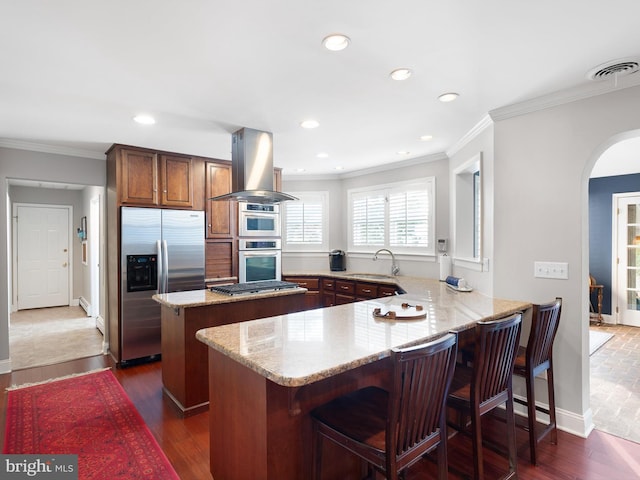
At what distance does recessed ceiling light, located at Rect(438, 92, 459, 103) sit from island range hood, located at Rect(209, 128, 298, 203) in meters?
1.57

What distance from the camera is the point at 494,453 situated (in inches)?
90.0

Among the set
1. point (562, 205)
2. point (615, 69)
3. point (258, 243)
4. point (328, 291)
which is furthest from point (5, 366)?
point (615, 69)

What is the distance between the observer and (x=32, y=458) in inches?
88.1

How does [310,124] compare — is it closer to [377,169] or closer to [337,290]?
[377,169]

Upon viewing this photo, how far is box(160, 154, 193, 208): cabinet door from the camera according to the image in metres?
4.18

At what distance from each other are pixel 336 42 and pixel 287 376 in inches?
66.1

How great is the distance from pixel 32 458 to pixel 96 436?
35 cm

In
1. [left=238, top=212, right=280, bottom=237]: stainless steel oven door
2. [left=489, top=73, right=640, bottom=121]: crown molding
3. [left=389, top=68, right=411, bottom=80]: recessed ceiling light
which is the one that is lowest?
[left=238, top=212, right=280, bottom=237]: stainless steel oven door

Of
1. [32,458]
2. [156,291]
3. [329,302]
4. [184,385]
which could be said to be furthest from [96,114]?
[329,302]

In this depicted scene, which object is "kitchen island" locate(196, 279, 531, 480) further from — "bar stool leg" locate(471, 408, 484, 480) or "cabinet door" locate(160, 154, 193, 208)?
"cabinet door" locate(160, 154, 193, 208)

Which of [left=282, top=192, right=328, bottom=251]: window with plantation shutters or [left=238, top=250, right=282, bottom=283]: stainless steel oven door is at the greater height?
[left=282, top=192, right=328, bottom=251]: window with plantation shutters

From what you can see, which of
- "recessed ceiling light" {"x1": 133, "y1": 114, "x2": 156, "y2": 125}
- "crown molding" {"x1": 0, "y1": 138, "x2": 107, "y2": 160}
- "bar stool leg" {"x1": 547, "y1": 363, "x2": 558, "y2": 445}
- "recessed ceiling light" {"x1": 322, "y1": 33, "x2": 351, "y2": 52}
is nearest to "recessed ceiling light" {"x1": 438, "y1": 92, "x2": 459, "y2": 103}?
"recessed ceiling light" {"x1": 322, "y1": 33, "x2": 351, "y2": 52}

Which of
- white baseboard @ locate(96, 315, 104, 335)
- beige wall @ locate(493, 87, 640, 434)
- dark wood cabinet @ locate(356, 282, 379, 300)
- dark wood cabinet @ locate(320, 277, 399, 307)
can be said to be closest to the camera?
beige wall @ locate(493, 87, 640, 434)

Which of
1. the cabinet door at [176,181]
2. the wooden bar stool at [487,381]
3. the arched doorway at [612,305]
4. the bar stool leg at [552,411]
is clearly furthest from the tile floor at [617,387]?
the cabinet door at [176,181]
